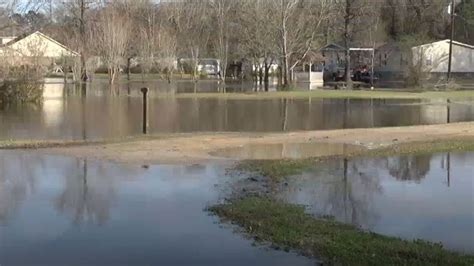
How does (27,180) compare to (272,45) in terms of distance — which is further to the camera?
(272,45)

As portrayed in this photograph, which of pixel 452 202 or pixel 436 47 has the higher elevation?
pixel 436 47

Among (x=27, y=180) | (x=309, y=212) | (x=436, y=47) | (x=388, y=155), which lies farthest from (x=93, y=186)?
(x=436, y=47)

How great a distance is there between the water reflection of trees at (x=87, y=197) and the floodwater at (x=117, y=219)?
0.05 feet

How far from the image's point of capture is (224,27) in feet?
242

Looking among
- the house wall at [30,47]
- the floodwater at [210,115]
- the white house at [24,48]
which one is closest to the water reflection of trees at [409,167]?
the floodwater at [210,115]

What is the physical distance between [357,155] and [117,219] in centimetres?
849

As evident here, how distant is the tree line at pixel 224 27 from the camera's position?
191 feet

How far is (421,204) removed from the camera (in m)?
10.7

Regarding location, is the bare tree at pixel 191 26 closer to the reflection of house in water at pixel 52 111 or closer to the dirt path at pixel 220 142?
the reflection of house in water at pixel 52 111

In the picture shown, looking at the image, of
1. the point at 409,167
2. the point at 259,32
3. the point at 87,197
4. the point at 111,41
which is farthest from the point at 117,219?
the point at 111,41

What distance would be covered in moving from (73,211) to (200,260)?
329cm

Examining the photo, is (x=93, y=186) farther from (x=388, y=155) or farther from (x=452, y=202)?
(x=388, y=155)

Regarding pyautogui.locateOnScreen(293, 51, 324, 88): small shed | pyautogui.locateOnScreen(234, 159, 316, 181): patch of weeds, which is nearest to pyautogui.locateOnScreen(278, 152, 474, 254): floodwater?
pyautogui.locateOnScreen(234, 159, 316, 181): patch of weeds

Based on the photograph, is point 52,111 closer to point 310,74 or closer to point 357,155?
point 357,155
